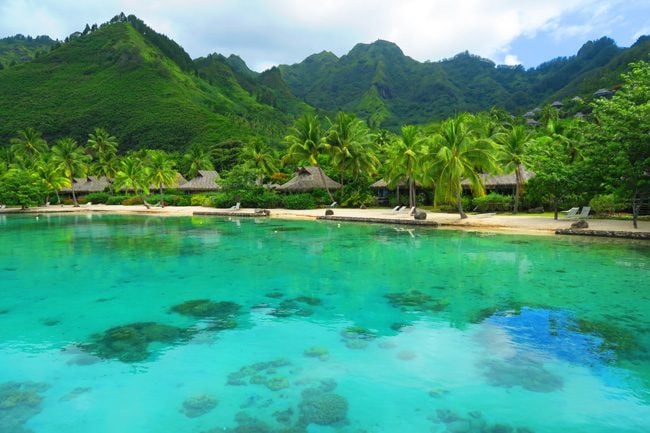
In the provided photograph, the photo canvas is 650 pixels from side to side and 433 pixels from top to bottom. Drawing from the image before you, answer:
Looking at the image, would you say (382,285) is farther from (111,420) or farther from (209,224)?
(209,224)

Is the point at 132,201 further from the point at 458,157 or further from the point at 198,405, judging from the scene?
the point at 198,405

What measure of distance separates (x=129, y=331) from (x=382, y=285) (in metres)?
6.26

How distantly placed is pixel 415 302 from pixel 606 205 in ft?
60.8

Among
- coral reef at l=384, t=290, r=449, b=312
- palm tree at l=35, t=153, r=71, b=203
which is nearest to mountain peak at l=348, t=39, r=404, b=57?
palm tree at l=35, t=153, r=71, b=203

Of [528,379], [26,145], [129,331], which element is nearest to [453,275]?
[528,379]

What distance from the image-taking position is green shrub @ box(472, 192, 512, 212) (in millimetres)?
28594

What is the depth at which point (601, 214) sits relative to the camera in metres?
23.9

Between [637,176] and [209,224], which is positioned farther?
[209,224]

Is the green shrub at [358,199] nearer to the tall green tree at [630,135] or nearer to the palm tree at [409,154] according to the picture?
the palm tree at [409,154]

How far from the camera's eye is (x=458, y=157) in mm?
24172

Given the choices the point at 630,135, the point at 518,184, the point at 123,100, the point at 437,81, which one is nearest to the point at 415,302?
the point at 630,135

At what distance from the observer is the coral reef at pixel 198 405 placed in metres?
5.64

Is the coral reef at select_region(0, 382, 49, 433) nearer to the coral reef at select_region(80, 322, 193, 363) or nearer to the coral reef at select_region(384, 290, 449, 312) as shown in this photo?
the coral reef at select_region(80, 322, 193, 363)

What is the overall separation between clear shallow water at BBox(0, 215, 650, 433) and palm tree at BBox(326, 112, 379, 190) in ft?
67.4
